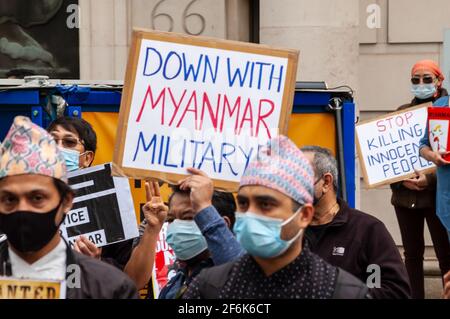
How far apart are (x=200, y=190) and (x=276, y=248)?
798 millimetres

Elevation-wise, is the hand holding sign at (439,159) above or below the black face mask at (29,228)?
below

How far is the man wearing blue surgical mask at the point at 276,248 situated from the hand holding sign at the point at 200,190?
20.7 inches

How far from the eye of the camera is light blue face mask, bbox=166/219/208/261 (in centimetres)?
573

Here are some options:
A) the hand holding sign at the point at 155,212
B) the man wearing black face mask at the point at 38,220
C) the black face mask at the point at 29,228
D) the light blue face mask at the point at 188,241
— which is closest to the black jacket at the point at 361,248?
the hand holding sign at the point at 155,212

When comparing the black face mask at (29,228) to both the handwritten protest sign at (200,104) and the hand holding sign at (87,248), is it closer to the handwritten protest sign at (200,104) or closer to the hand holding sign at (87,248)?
the handwritten protest sign at (200,104)

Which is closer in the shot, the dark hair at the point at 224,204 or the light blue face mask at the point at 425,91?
the dark hair at the point at 224,204

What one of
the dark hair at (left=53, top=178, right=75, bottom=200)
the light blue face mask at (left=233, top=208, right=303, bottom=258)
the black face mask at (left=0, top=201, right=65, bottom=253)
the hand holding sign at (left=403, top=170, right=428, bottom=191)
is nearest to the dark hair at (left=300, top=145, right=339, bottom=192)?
the light blue face mask at (left=233, top=208, right=303, bottom=258)

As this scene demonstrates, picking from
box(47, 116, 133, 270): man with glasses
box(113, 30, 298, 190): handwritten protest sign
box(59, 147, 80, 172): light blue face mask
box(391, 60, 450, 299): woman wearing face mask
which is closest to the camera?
box(113, 30, 298, 190): handwritten protest sign

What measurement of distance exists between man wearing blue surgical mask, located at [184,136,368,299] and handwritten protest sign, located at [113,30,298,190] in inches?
41.8

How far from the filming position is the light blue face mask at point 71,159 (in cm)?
724

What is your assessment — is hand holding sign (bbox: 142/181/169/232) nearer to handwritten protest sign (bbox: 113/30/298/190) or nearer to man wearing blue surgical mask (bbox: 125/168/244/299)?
man wearing blue surgical mask (bbox: 125/168/244/299)

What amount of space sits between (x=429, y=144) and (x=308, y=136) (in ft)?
2.75

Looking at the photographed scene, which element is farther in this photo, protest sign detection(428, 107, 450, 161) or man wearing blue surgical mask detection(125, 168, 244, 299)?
protest sign detection(428, 107, 450, 161)

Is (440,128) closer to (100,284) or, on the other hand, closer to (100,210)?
(100,210)
